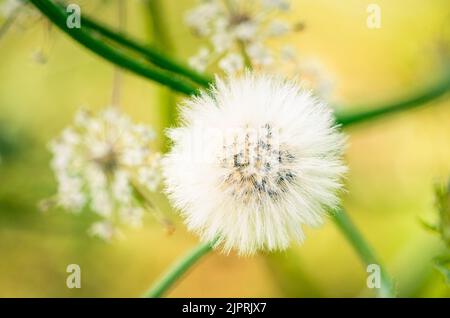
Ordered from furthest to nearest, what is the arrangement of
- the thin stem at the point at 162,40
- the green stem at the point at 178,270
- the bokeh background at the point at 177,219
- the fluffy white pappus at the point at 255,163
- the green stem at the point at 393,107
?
1. the bokeh background at the point at 177,219
2. the thin stem at the point at 162,40
3. the green stem at the point at 393,107
4. the green stem at the point at 178,270
5. the fluffy white pappus at the point at 255,163

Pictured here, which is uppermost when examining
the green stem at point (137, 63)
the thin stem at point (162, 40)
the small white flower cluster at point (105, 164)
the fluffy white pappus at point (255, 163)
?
the thin stem at point (162, 40)

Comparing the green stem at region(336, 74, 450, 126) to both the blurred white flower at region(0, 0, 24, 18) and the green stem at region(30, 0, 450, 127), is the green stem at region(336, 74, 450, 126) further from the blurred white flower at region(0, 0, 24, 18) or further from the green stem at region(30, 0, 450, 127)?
the blurred white flower at region(0, 0, 24, 18)

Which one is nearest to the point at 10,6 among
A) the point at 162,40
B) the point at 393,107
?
the point at 162,40

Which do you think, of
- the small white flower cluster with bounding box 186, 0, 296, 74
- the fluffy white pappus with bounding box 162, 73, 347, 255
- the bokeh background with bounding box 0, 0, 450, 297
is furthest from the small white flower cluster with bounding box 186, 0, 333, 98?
the bokeh background with bounding box 0, 0, 450, 297

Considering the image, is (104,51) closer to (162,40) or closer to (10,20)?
(10,20)

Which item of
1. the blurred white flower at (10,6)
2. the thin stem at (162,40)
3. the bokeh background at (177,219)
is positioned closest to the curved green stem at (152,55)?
the blurred white flower at (10,6)

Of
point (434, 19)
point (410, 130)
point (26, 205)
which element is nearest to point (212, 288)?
point (26, 205)

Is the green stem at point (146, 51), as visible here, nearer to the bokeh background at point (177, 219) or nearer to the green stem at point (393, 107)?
the green stem at point (393, 107)
